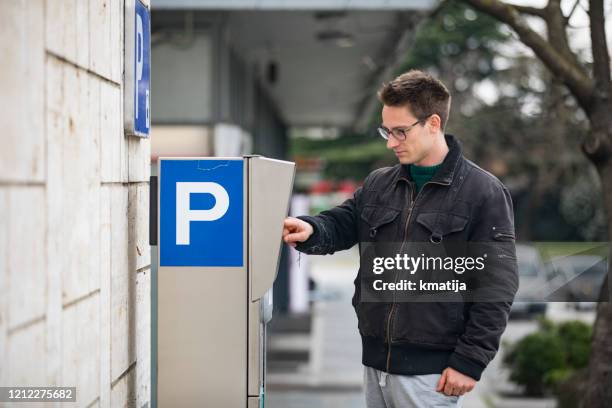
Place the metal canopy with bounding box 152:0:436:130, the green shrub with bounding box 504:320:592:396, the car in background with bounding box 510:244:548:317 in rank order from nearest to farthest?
the metal canopy with bounding box 152:0:436:130 < the green shrub with bounding box 504:320:592:396 < the car in background with bounding box 510:244:548:317

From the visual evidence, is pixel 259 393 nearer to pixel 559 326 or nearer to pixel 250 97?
pixel 559 326

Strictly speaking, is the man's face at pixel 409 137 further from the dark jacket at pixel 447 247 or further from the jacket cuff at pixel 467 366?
the jacket cuff at pixel 467 366

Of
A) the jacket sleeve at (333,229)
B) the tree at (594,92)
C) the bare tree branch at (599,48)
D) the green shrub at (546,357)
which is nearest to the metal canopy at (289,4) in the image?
the tree at (594,92)

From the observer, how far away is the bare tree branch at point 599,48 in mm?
6688

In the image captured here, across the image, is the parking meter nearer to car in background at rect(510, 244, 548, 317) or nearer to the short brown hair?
the short brown hair

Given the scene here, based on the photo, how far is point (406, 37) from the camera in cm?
982

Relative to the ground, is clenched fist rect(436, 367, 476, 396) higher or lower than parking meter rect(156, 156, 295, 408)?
lower

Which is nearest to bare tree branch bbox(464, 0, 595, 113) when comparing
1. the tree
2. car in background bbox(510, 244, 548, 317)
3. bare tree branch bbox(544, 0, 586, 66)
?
the tree

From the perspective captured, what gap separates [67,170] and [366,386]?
61.8 inches

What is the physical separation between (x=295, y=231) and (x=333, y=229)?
21cm

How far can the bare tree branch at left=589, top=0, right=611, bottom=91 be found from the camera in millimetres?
6688

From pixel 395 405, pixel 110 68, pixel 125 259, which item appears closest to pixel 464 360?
pixel 395 405

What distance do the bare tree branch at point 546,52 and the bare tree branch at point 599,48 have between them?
79mm

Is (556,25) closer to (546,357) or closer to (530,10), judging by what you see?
(530,10)
